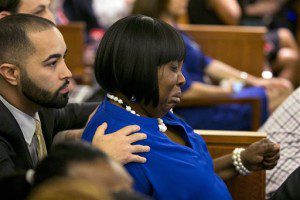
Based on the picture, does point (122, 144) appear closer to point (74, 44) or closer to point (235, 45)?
point (74, 44)

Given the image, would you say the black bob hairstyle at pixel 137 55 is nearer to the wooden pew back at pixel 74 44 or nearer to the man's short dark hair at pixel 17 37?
the man's short dark hair at pixel 17 37

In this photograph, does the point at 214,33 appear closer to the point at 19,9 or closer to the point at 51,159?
the point at 19,9

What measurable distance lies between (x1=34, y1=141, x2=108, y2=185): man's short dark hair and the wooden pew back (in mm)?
2904

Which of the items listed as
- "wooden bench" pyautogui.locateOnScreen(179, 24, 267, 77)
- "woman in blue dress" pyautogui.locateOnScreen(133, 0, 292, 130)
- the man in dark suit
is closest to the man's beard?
the man in dark suit

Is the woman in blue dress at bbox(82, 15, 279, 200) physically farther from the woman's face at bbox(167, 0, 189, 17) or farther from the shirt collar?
the woman's face at bbox(167, 0, 189, 17)

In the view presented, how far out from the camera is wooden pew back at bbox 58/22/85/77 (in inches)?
155

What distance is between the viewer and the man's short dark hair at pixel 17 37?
1689 mm

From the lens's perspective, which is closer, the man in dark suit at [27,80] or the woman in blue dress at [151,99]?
the woman in blue dress at [151,99]

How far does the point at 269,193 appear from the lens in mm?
2189

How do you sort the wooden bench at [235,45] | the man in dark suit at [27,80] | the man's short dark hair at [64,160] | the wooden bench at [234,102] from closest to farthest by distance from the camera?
the man's short dark hair at [64,160], the man in dark suit at [27,80], the wooden bench at [234,102], the wooden bench at [235,45]

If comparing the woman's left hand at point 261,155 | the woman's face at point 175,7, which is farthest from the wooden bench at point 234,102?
the woman's left hand at point 261,155

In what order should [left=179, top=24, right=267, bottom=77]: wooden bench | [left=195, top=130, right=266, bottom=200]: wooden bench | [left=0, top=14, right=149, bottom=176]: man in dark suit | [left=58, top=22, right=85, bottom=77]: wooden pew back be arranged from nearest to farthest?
1. [left=0, top=14, right=149, bottom=176]: man in dark suit
2. [left=195, top=130, right=266, bottom=200]: wooden bench
3. [left=58, top=22, right=85, bottom=77]: wooden pew back
4. [left=179, top=24, right=267, bottom=77]: wooden bench

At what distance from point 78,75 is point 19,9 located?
199cm

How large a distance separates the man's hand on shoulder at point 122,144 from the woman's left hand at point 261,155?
0.40m
